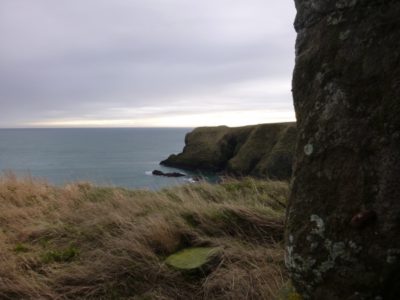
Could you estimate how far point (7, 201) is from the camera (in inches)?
325

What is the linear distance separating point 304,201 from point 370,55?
3.34 feet

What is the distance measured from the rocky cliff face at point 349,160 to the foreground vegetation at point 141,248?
3.42ft

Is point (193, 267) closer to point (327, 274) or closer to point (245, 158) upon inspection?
point (327, 274)

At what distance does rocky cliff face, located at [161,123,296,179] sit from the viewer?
149ft

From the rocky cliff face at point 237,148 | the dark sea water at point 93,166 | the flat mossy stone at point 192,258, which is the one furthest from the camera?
the rocky cliff face at point 237,148

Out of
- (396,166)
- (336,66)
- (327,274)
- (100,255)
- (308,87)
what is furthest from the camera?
(100,255)

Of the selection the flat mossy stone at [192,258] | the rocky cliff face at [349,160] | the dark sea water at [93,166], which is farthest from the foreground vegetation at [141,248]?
the dark sea water at [93,166]

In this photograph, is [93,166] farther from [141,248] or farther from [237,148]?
[141,248]

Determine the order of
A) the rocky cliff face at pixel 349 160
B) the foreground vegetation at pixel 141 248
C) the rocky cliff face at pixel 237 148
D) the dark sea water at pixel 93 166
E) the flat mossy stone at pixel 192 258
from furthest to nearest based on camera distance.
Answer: the rocky cliff face at pixel 237 148 < the dark sea water at pixel 93 166 < the flat mossy stone at pixel 192 258 < the foreground vegetation at pixel 141 248 < the rocky cliff face at pixel 349 160

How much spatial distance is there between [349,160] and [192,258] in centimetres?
260

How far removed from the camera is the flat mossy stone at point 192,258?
14.3 feet

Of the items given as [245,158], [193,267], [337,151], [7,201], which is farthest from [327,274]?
[245,158]

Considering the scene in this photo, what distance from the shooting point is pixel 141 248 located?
4785mm

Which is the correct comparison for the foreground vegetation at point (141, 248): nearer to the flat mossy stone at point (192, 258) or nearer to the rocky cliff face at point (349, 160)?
the flat mossy stone at point (192, 258)
